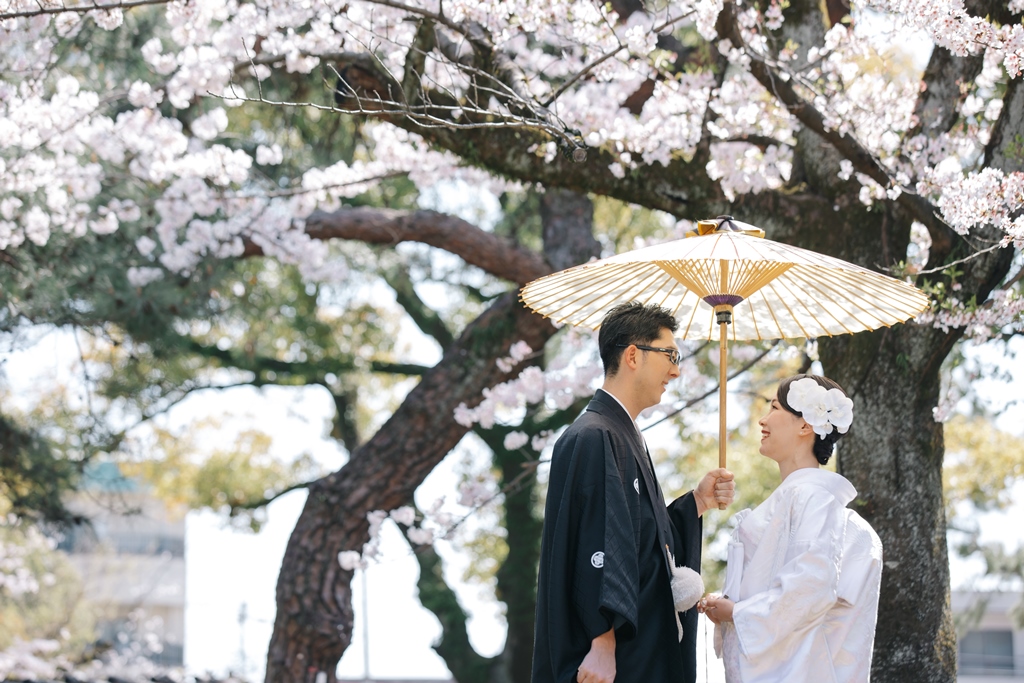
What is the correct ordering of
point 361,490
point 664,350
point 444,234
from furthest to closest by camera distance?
A: point 444,234 → point 361,490 → point 664,350

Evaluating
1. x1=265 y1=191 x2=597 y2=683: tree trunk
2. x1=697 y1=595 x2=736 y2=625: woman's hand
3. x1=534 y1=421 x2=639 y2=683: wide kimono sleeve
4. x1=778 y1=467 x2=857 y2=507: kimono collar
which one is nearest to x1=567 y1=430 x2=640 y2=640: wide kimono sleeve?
x1=534 y1=421 x2=639 y2=683: wide kimono sleeve

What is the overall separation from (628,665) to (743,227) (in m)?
1.36

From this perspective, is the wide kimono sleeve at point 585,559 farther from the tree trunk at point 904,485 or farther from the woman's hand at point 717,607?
the tree trunk at point 904,485

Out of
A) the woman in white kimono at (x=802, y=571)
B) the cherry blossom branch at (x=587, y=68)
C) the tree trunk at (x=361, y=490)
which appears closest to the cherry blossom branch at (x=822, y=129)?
the cherry blossom branch at (x=587, y=68)

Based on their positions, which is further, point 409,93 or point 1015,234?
point 409,93

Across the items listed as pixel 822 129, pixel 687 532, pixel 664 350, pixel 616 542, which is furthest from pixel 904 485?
pixel 616 542

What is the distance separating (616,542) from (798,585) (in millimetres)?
528

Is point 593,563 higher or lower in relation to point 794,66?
lower

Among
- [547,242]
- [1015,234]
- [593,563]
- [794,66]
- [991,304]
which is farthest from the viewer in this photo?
[547,242]

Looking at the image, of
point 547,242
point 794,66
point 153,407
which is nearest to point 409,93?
point 794,66

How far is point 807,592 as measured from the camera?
2781 millimetres

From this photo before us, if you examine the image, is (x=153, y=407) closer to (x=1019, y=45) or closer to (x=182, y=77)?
(x=182, y=77)

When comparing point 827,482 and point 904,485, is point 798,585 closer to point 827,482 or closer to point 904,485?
point 827,482

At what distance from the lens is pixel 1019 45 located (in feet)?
10.7
